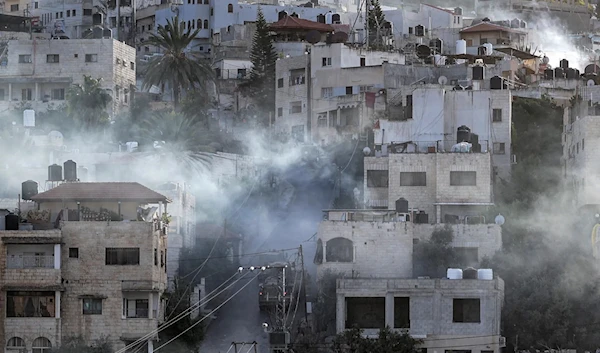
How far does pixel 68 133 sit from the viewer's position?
91.1 metres

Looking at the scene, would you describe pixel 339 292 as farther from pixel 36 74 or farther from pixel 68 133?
pixel 36 74

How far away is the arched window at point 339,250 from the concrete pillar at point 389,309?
137 inches

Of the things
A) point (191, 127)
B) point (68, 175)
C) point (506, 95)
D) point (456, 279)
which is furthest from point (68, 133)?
point (456, 279)

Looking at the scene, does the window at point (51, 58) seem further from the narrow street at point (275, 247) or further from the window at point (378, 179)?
the window at point (378, 179)

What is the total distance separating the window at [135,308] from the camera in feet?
223

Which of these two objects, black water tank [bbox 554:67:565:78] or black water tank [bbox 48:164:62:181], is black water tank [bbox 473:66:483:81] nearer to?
black water tank [bbox 554:67:565:78]

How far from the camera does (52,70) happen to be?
97750 mm

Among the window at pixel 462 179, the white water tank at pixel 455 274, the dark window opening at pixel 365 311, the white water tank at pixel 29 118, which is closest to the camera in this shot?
the dark window opening at pixel 365 311

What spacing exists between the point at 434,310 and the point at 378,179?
34.2ft

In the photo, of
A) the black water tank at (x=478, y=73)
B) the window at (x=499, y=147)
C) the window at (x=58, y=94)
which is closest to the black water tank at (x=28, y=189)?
the window at (x=499, y=147)

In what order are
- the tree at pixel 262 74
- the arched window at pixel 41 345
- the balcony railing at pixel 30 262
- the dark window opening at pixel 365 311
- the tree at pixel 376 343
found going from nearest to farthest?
the tree at pixel 376 343
the arched window at pixel 41 345
the balcony railing at pixel 30 262
the dark window opening at pixel 365 311
the tree at pixel 262 74

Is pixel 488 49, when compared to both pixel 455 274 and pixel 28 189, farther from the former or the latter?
pixel 28 189

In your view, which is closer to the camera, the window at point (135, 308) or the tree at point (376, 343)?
the tree at point (376, 343)

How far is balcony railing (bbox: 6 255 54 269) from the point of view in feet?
224
